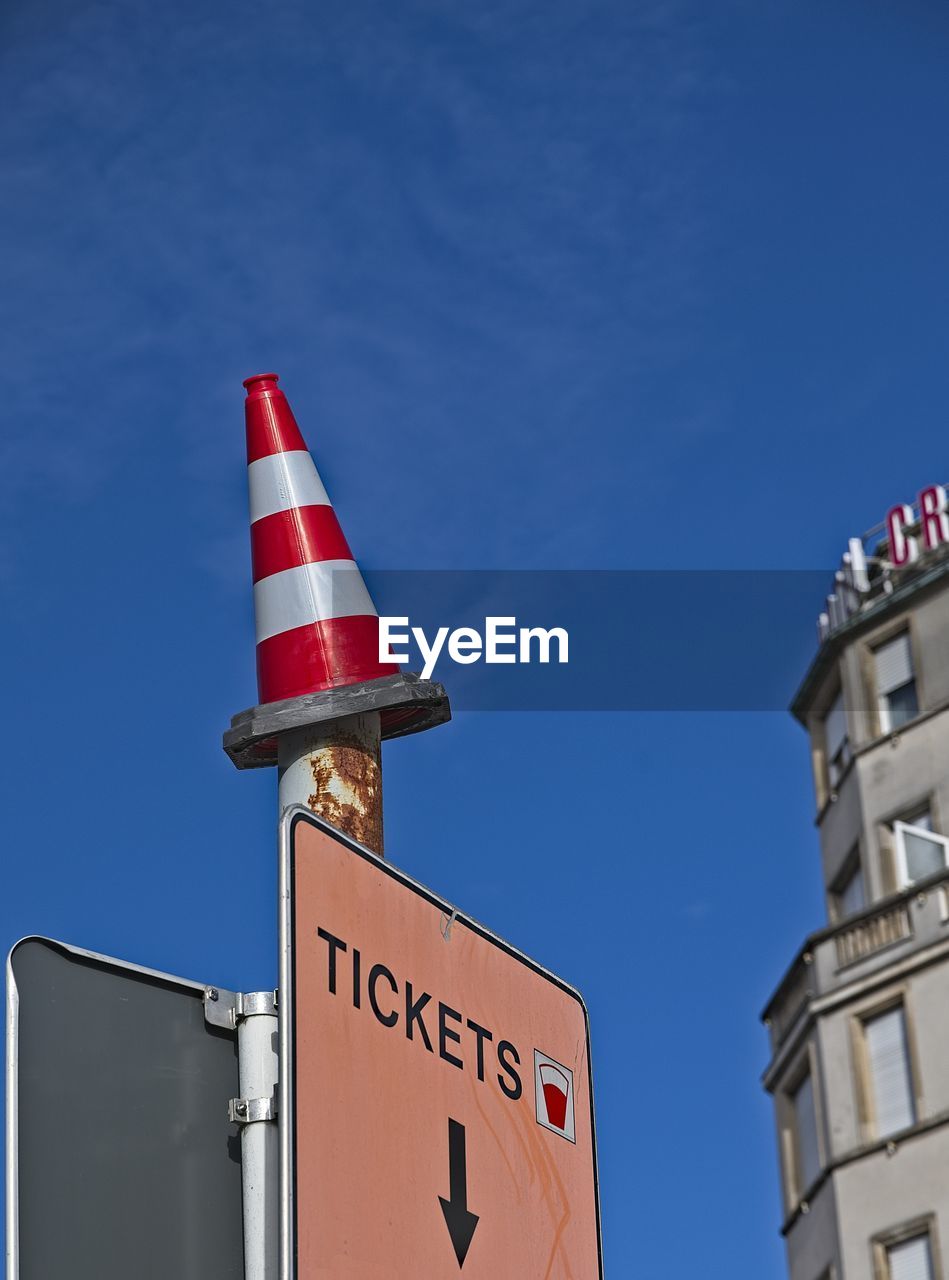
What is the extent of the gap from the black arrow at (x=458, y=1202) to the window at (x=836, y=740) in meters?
31.3

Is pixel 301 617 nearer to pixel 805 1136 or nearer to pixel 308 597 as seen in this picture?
pixel 308 597

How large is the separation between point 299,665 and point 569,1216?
3.57 ft

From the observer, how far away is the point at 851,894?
3322 cm

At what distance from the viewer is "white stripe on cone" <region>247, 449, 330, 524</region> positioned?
160 inches

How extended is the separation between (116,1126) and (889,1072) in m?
28.2

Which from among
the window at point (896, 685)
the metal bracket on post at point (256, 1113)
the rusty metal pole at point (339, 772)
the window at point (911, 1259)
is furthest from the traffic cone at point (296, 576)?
the window at point (896, 685)

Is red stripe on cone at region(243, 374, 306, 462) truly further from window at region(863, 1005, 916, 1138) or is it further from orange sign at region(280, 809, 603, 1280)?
window at region(863, 1005, 916, 1138)

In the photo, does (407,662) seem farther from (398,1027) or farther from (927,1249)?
(927,1249)

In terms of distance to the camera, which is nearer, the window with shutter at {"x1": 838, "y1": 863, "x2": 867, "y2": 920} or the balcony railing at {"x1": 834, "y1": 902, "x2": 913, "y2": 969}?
the balcony railing at {"x1": 834, "y1": 902, "x2": 913, "y2": 969}

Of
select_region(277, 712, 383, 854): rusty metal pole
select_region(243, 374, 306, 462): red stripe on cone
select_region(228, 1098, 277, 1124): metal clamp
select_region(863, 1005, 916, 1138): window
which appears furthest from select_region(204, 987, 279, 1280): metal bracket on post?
select_region(863, 1005, 916, 1138): window

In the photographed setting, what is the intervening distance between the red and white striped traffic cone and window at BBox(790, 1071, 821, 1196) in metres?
27.6

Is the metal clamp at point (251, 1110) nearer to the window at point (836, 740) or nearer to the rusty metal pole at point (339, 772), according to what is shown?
the rusty metal pole at point (339, 772)

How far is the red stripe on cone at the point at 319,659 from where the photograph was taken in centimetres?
370

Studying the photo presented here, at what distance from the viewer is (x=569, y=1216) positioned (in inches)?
126
